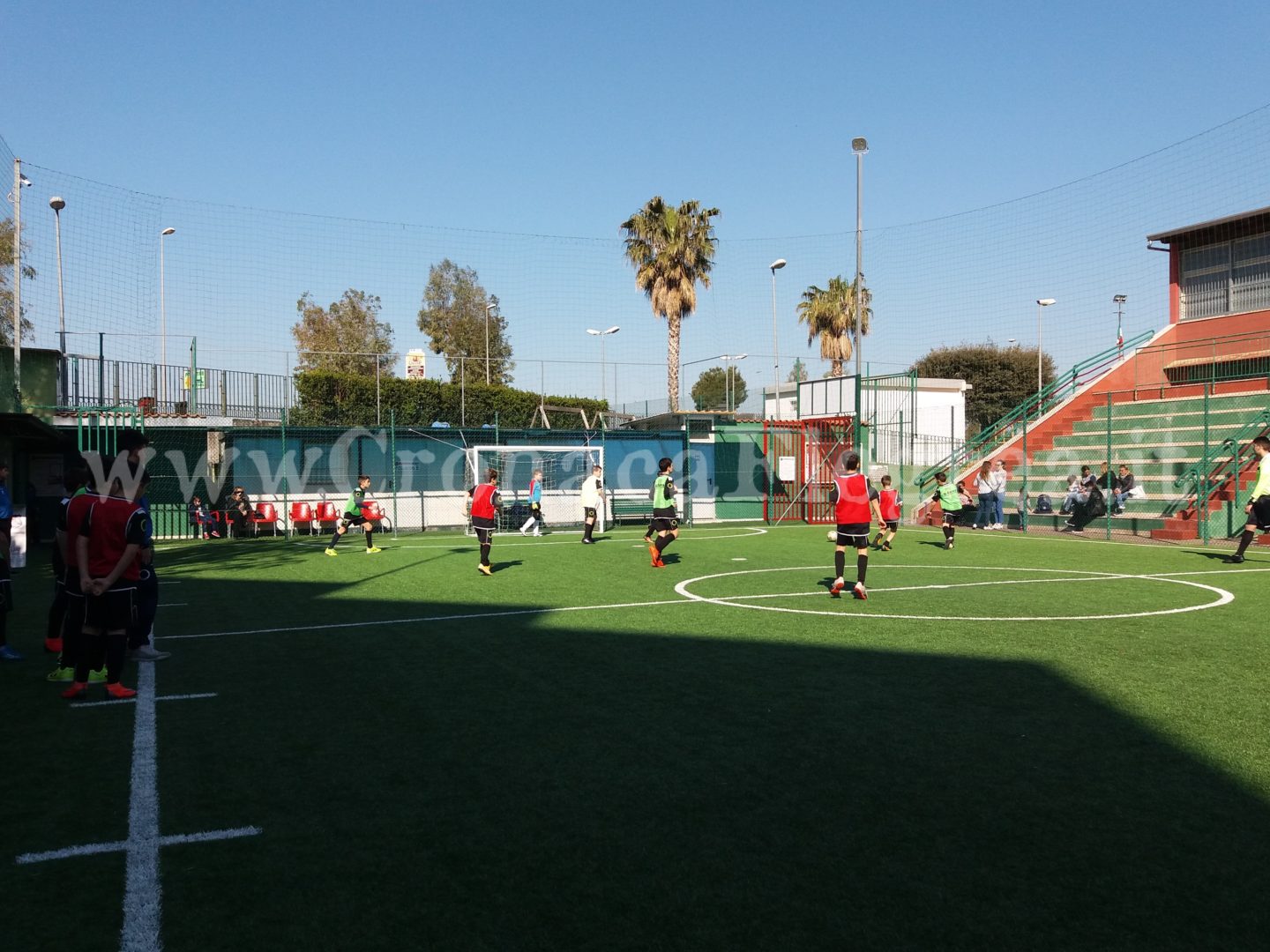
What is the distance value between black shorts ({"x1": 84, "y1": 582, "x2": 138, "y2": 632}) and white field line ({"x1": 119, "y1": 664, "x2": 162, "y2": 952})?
974 mm

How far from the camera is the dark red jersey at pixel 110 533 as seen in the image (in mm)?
7531

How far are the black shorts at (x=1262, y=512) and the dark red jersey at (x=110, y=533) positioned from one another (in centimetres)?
1570

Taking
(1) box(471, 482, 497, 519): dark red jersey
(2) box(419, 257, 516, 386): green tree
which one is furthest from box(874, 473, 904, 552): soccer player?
(2) box(419, 257, 516, 386): green tree

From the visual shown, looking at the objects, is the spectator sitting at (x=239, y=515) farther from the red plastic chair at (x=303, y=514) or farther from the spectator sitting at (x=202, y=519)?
the red plastic chair at (x=303, y=514)

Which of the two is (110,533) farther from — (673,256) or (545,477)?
(673,256)

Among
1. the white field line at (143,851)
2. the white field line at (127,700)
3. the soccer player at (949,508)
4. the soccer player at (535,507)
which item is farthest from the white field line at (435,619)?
the soccer player at (535,507)

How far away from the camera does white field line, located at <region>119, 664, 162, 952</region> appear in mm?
3715

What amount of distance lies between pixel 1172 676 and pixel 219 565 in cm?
1647

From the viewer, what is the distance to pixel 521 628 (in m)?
10.6

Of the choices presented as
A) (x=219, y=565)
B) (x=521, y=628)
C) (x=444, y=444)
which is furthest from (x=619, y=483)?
(x=521, y=628)

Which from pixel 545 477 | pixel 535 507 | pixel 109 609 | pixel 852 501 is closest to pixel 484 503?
pixel 852 501

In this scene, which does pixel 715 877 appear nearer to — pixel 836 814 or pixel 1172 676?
pixel 836 814

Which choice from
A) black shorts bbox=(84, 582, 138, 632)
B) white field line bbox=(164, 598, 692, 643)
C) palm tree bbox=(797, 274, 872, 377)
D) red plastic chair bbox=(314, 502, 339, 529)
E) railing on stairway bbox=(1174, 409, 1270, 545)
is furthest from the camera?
palm tree bbox=(797, 274, 872, 377)

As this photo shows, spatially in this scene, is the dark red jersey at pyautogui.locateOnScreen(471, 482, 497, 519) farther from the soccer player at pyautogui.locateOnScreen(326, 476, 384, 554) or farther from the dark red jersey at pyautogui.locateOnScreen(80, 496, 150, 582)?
the dark red jersey at pyautogui.locateOnScreen(80, 496, 150, 582)
